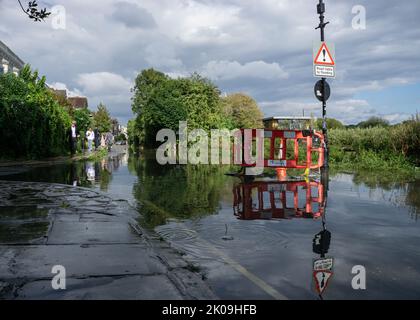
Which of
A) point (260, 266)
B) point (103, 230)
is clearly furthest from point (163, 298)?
point (103, 230)

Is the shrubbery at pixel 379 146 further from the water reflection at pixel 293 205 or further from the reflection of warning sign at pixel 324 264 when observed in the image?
the reflection of warning sign at pixel 324 264

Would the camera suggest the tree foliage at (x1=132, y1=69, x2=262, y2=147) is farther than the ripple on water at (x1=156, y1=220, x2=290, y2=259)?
Yes

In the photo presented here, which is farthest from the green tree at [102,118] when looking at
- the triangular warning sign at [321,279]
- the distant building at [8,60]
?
the triangular warning sign at [321,279]

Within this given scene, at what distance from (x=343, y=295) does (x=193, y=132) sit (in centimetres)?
3190

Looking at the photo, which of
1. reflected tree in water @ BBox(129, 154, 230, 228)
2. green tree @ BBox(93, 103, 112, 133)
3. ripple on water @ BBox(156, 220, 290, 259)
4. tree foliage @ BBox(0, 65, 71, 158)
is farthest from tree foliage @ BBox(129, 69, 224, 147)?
green tree @ BBox(93, 103, 112, 133)

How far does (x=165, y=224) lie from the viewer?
7.95 metres

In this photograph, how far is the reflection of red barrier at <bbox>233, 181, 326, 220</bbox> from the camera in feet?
28.3

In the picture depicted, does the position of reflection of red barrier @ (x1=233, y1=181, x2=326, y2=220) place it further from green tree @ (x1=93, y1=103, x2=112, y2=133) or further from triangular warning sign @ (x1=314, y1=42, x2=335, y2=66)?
green tree @ (x1=93, y1=103, x2=112, y2=133)

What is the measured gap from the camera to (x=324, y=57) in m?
12.5

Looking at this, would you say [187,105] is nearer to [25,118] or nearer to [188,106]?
[188,106]

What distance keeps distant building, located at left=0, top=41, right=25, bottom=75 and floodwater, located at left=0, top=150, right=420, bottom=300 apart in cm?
3041

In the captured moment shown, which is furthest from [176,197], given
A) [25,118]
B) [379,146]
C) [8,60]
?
[8,60]

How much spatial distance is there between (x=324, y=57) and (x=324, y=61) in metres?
0.12
